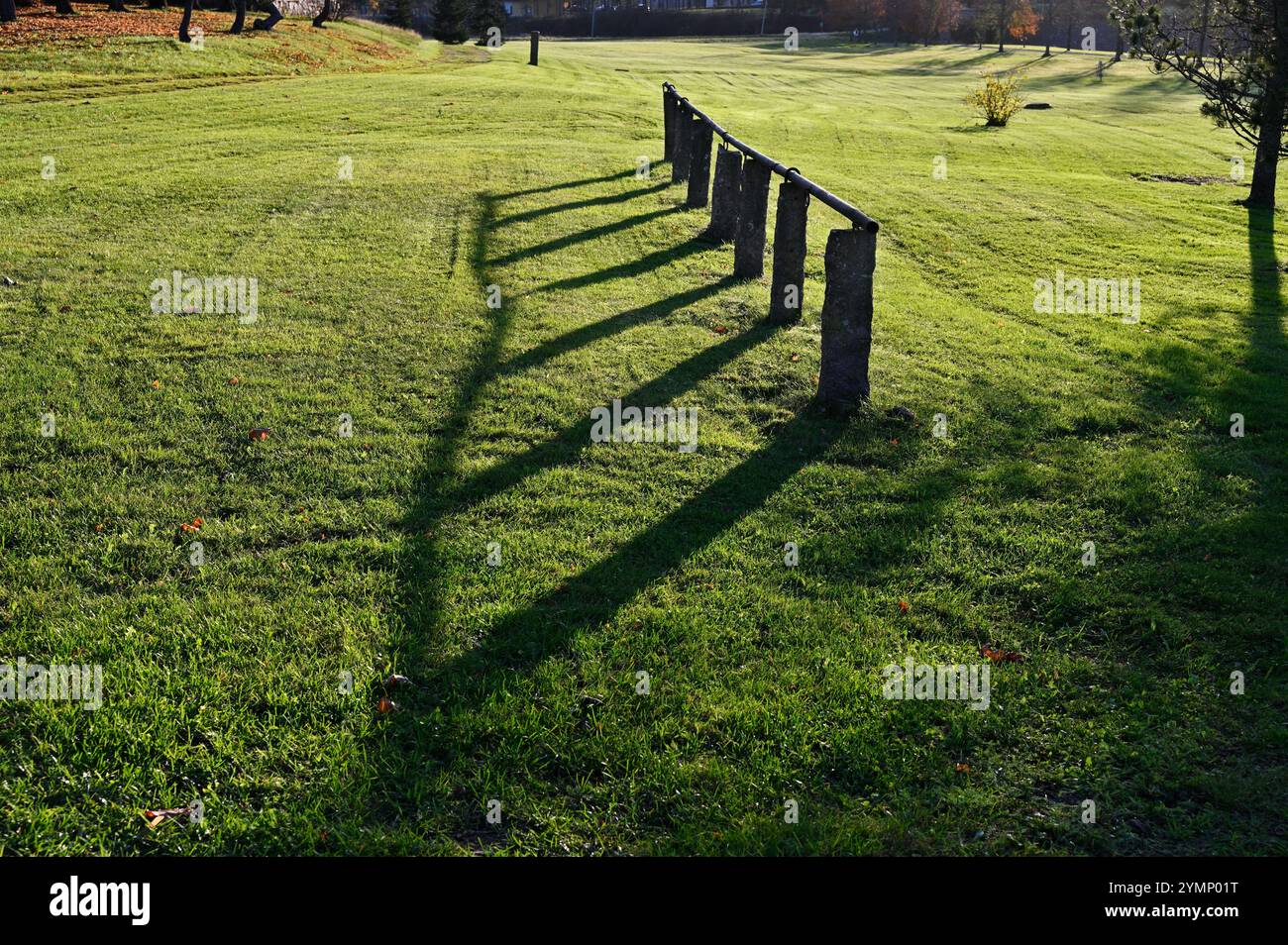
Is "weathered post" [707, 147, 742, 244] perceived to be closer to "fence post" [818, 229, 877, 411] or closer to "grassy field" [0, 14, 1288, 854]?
"grassy field" [0, 14, 1288, 854]

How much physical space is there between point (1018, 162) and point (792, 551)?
2048cm

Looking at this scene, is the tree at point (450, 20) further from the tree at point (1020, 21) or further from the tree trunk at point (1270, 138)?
the tree at point (1020, 21)

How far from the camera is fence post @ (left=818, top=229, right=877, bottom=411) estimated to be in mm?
7172

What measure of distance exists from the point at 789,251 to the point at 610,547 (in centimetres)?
533

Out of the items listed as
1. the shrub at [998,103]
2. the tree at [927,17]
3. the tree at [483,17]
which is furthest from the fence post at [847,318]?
the tree at [927,17]

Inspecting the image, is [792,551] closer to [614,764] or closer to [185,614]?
[614,764]

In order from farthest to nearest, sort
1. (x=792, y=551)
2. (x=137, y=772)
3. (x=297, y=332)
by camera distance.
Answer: (x=297, y=332) < (x=792, y=551) < (x=137, y=772)

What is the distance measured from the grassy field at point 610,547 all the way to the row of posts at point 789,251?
343 mm

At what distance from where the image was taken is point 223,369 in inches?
314

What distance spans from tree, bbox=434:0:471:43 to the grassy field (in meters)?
43.7

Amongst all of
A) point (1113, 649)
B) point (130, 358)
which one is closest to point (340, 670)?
point (1113, 649)

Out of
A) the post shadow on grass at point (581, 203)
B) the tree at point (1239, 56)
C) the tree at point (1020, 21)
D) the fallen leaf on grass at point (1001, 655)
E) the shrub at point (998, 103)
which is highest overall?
the tree at point (1020, 21)

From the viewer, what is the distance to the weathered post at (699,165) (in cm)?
1458

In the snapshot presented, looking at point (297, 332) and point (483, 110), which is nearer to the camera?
point (297, 332)
